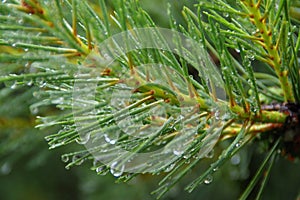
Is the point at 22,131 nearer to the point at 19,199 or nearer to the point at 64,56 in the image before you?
the point at 19,199

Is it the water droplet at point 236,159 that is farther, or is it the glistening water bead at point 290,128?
the water droplet at point 236,159

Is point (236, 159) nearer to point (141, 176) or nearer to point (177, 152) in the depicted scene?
point (141, 176)

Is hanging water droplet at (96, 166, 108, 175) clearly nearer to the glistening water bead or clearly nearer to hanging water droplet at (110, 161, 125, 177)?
hanging water droplet at (110, 161, 125, 177)

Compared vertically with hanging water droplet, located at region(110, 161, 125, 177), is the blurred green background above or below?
below

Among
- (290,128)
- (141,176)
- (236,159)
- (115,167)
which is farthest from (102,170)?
(141,176)

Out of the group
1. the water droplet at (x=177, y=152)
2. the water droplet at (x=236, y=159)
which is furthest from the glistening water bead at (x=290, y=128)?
the water droplet at (x=236, y=159)

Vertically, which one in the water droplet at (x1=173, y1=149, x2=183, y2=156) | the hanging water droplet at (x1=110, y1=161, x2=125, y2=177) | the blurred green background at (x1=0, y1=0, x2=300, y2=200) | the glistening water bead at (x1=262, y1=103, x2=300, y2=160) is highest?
the water droplet at (x1=173, y1=149, x2=183, y2=156)

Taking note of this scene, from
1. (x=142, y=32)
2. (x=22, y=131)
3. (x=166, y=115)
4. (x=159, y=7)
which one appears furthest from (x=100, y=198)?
(x=142, y=32)

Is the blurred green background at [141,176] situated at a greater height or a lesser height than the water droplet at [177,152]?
lesser

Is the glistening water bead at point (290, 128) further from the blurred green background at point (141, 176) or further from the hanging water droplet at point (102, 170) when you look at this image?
the blurred green background at point (141, 176)

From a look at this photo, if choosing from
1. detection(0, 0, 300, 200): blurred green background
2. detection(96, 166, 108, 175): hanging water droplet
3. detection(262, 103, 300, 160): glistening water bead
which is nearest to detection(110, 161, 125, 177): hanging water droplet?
detection(96, 166, 108, 175): hanging water droplet

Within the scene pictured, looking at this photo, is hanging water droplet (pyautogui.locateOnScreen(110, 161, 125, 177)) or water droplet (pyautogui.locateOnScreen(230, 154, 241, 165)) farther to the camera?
water droplet (pyautogui.locateOnScreen(230, 154, 241, 165))

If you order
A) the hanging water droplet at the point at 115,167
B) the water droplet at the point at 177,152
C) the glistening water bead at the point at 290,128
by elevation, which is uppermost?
the water droplet at the point at 177,152
